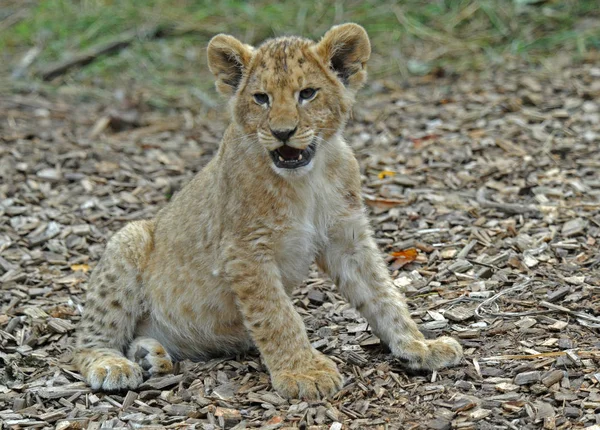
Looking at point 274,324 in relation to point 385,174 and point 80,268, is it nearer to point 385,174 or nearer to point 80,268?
point 80,268

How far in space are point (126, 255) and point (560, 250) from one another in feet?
10.5

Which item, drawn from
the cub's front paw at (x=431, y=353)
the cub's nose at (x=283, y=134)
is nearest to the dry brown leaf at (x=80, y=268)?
the cub's nose at (x=283, y=134)

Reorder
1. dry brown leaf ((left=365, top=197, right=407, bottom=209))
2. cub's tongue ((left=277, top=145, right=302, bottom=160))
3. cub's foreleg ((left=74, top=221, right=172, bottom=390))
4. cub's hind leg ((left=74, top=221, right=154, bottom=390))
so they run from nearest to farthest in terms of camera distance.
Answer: cub's tongue ((left=277, top=145, right=302, bottom=160)) → cub's foreleg ((left=74, top=221, right=172, bottom=390)) → cub's hind leg ((left=74, top=221, right=154, bottom=390)) → dry brown leaf ((left=365, top=197, right=407, bottom=209))

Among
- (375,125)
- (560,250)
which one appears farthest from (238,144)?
(375,125)

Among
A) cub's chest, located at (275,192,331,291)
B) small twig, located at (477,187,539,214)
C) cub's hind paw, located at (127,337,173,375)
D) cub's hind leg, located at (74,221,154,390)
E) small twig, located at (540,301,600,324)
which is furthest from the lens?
small twig, located at (477,187,539,214)

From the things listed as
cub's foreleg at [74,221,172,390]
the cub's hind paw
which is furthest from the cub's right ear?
the cub's hind paw

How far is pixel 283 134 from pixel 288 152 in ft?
0.67

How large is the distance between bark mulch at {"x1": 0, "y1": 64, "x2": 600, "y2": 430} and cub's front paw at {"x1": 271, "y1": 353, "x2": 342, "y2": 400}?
8 cm

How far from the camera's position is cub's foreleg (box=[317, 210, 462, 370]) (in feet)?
18.5

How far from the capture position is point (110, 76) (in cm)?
1212

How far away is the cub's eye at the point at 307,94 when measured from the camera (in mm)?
5383

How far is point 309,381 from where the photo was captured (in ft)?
17.0

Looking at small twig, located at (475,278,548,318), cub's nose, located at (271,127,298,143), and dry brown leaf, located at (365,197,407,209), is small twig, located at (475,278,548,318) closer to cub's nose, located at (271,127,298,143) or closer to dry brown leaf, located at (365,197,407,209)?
cub's nose, located at (271,127,298,143)

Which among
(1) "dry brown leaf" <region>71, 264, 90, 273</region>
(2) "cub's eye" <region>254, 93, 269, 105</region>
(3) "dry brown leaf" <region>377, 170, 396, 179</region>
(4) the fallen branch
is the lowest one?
(1) "dry brown leaf" <region>71, 264, 90, 273</region>
